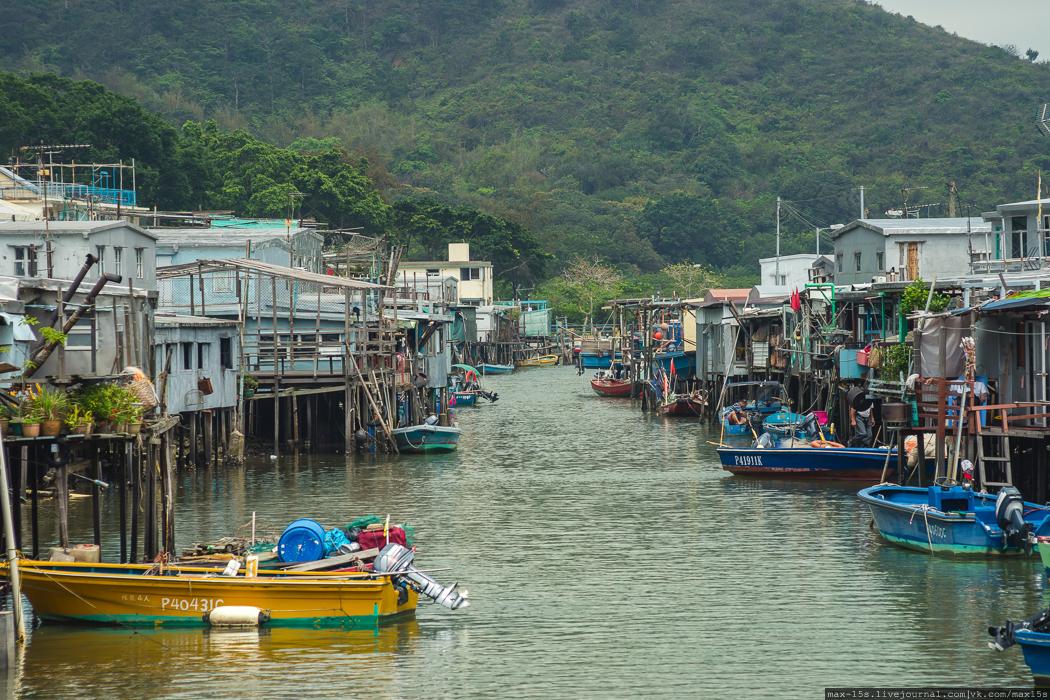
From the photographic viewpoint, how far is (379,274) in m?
71.8

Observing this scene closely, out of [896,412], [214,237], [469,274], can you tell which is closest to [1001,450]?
[896,412]

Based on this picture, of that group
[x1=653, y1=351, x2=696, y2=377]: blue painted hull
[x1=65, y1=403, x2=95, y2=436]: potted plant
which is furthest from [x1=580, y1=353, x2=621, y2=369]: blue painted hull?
[x1=65, y1=403, x2=95, y2=436]: potted plant

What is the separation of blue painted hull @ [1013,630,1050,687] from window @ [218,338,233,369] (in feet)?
107

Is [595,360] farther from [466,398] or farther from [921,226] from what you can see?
[921,226]

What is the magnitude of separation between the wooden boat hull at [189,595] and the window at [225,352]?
2355 cm

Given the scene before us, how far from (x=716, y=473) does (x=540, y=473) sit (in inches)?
224

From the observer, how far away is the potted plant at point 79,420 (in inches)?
917

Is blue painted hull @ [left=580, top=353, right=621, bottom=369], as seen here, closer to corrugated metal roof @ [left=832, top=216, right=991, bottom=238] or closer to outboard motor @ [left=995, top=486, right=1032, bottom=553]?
corrugated metal roof @ [left=832, top=216, right=991, bottom=238]

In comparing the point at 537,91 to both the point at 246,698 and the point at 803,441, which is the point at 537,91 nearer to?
the point at 803,441

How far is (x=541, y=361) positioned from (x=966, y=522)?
324ft

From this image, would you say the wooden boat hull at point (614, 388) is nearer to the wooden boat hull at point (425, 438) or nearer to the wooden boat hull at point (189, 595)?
the wooden boat hull at point (425, 438)

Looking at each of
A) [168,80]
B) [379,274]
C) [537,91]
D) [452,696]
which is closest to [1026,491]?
[452,696]

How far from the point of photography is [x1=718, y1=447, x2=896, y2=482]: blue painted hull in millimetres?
40938

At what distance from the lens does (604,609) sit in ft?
83.7
